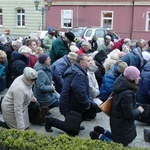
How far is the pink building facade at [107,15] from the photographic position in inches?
1077

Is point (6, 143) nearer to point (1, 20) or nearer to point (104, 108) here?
point (104, 108)

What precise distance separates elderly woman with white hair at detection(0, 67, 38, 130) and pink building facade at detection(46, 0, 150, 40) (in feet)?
76.1

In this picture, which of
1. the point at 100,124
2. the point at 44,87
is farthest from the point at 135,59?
the point at 44,87

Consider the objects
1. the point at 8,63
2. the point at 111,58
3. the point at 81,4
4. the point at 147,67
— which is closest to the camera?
the point at 147,67

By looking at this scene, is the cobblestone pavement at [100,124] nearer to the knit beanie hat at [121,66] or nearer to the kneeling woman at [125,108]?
the kneeling woman at [125,108]

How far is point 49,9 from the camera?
97.6ft

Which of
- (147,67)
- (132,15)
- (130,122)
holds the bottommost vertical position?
(130,122)

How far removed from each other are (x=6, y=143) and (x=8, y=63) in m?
5.27

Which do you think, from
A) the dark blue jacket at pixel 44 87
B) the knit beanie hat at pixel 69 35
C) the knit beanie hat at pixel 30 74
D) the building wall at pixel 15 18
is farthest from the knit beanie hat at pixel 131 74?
the building wall at pixel 15 18

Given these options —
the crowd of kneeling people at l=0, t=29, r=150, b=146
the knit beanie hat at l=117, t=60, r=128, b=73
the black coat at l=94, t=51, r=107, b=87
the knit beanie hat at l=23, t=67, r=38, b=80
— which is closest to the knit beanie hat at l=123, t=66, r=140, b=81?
the crowd of kneeling people at l=0, t=29, r=150, b=146

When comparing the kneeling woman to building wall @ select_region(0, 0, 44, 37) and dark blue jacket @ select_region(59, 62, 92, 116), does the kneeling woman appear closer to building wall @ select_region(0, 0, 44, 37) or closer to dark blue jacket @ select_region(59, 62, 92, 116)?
dark blue jacket @ select_region(59, 62, 92, 116)

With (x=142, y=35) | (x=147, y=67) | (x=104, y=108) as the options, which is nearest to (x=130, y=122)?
(x=104, y=108)

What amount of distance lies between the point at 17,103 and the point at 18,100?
54mm

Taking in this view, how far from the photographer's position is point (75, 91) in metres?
5.31
